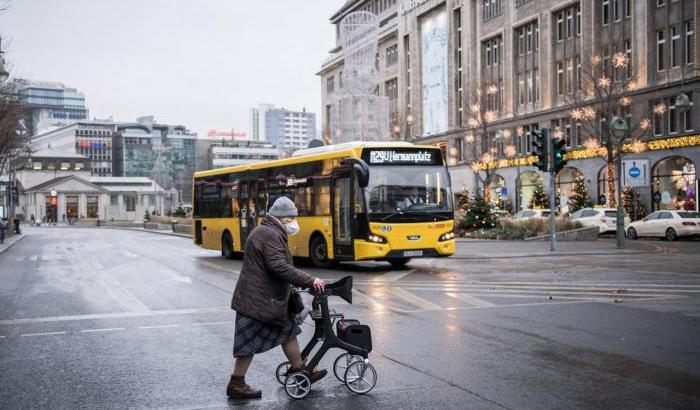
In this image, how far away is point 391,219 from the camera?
19562mm

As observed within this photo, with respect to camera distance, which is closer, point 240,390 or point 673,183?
point 240,390

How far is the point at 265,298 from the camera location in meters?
6.55

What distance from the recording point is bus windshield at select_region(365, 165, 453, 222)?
64.3 feet

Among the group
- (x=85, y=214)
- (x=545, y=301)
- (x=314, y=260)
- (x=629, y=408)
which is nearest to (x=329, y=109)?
(x=85, y=214)

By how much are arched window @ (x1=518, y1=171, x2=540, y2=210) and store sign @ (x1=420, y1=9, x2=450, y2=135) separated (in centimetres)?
1272

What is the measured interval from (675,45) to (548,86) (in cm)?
1278

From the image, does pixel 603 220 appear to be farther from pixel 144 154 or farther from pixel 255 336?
pixel 144 154

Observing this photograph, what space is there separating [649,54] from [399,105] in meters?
37.6

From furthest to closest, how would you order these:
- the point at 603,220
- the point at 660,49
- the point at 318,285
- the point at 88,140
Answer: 1. the point at 88,140
2. the point at 660,49
3. the point at 603,220
4. the point at 318,285

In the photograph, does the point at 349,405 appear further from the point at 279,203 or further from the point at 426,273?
the point at 426,273

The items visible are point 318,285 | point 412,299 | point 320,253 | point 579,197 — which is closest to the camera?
point 318,285

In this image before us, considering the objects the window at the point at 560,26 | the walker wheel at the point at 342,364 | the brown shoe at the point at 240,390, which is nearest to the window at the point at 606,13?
the window at the point at 560,26

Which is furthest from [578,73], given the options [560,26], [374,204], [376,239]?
[376,239]

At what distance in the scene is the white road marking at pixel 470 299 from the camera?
42.5ft
